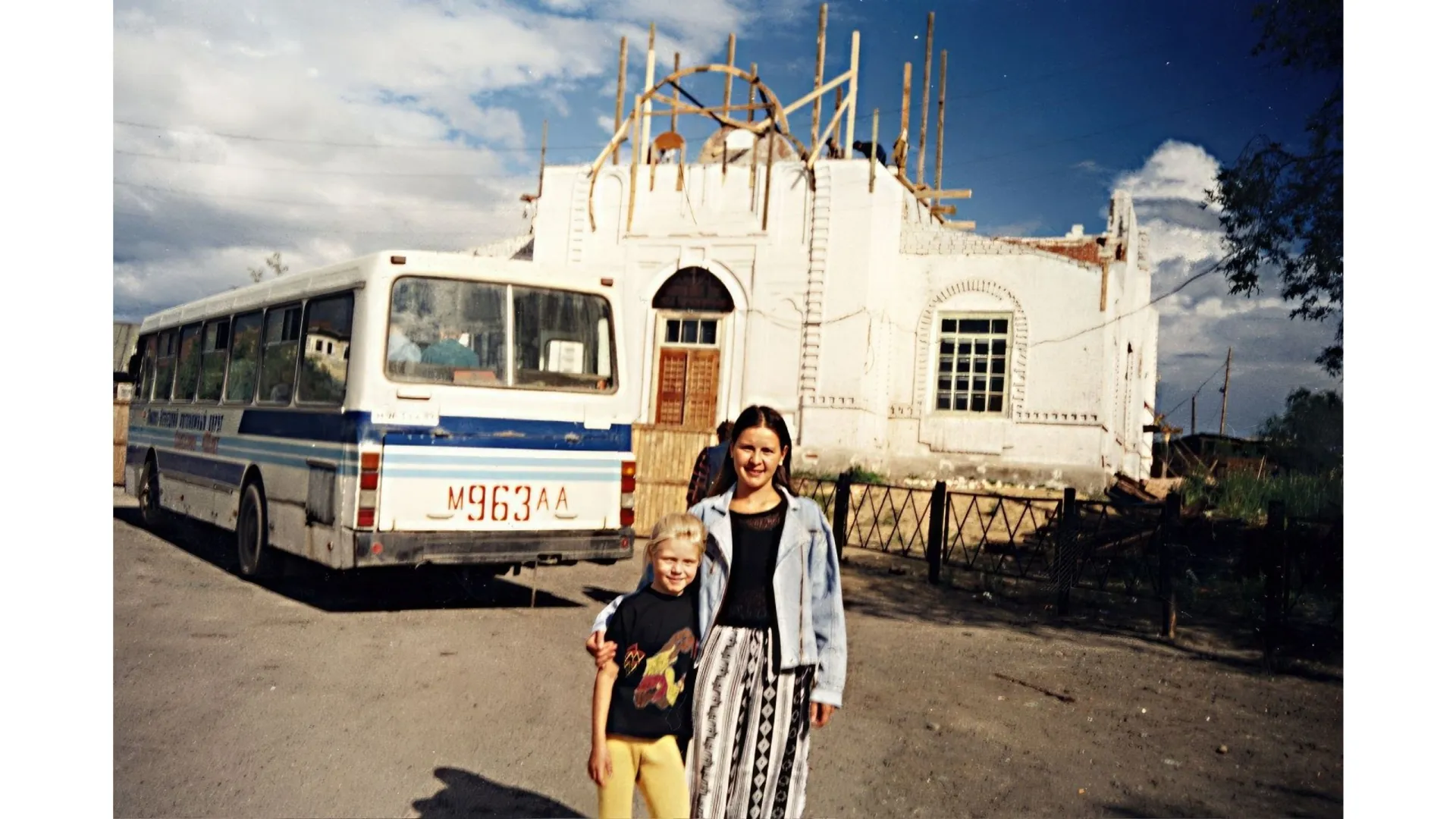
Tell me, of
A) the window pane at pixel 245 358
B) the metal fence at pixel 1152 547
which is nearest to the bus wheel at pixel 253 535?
the window pane at pixel 245 358

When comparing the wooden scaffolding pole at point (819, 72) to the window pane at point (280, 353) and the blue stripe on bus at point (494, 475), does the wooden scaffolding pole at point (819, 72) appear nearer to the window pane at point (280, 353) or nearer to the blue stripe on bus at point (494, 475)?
the blue stripe on bus at point (494, 475)

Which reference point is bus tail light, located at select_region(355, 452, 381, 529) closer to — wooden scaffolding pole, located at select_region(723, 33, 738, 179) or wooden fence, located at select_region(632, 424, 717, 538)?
wooden fence, located at select_region(632, 424, 717, 538)

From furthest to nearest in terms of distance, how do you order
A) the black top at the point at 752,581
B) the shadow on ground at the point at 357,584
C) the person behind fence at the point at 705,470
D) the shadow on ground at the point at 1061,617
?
the shadow on ground at the point at 357,584 → the person behind fence at the point at 705,470 → the shadow on ground at the point at 1061,617 → the black top at the point at 752,581

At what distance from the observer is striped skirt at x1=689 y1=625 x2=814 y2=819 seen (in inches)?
140

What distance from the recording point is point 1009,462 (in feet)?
19.9

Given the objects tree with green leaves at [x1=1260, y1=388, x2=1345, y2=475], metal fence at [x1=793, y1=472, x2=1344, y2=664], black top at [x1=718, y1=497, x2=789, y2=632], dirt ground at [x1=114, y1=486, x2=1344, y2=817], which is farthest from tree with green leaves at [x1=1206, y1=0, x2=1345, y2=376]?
black top at [x1=718, y1=497, x2=789, y2=632]

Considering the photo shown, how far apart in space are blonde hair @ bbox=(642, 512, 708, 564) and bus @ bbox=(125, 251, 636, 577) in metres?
3.76

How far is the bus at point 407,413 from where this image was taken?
691 cm

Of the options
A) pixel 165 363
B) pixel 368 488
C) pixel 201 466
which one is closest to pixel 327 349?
pixel 368 488

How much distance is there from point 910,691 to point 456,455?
3.03 metres

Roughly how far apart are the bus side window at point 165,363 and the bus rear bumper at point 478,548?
1.84 metres

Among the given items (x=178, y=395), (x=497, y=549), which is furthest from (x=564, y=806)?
(x=178, y=395)

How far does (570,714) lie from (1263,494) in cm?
370

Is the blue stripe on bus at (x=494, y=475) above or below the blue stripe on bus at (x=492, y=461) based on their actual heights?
below
